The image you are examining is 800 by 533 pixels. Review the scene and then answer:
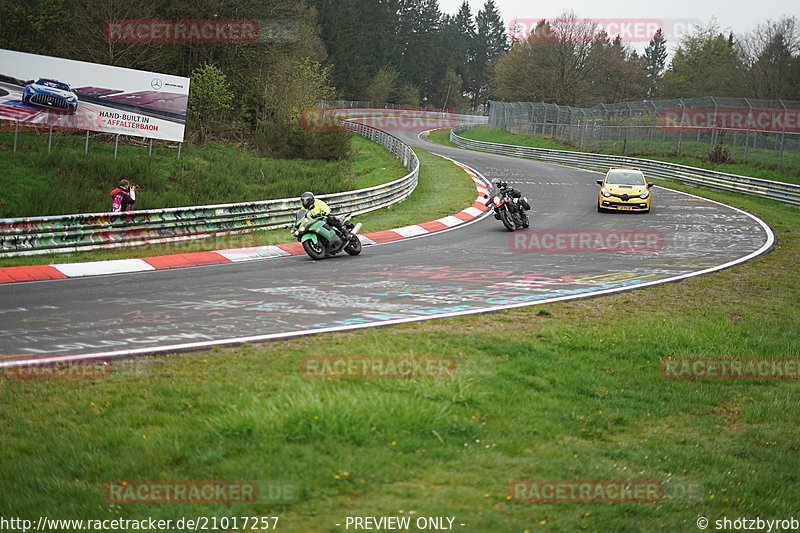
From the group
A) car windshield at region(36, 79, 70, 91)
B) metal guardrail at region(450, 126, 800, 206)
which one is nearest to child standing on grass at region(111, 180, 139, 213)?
car windshield at region(36, 79, 70, 91)

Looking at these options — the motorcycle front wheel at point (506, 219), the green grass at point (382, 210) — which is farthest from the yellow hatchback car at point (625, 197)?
the motorcycle front wheel at point (506, 219)

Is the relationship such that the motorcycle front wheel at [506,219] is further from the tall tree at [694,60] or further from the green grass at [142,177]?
the tall tree at [694,60]

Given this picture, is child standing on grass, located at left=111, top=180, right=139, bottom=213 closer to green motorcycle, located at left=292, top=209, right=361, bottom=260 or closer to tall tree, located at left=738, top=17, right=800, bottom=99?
green motorcycle, located at left=292, top=209, right=361, bottom=260

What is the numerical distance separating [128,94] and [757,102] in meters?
28.8

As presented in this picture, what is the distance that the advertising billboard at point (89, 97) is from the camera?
23.6 meters

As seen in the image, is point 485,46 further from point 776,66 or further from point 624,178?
point 624,178

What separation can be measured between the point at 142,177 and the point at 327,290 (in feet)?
45.7

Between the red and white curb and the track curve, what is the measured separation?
718 millimetres

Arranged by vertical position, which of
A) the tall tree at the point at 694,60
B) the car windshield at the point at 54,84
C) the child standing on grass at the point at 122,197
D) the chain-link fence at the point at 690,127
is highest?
the tall tree at the point at 694,60

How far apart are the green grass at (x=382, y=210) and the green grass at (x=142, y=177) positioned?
203 centimetres

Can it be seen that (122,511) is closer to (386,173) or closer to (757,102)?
(386,173)

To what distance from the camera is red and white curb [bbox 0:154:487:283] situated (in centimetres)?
1444

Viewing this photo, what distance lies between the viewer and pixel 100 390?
7086 millimetres

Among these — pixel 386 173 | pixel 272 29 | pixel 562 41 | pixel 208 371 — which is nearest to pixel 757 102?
pixel 386 173
